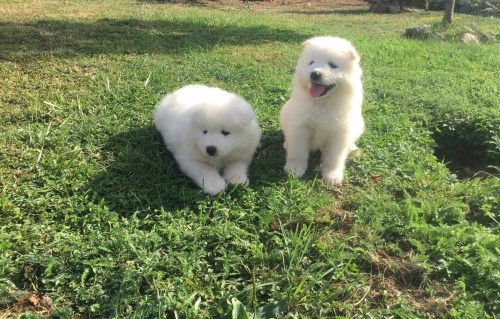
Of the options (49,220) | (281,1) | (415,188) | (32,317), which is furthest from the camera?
(281,1)

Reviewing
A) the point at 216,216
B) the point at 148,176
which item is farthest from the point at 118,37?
the point at 216,216

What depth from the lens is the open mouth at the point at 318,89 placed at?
3203 mm

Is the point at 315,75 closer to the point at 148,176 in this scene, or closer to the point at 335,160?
the point at 335,160

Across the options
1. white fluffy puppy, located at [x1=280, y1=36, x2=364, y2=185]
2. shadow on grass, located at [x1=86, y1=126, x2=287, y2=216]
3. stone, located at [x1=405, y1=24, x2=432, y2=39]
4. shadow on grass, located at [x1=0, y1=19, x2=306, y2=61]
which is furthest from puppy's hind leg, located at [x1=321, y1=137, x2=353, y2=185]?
stone, located at [x1=405, y1=24, x2=432, y2=39]

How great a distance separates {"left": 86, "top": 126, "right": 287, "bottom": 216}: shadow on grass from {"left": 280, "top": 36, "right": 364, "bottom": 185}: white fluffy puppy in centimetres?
30

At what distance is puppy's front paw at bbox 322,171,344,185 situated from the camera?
10.8ft

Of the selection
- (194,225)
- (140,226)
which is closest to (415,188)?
(194,225)

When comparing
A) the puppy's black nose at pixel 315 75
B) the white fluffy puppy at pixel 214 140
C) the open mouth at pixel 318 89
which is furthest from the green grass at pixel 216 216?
the puppy's black nose at pixel 315 75

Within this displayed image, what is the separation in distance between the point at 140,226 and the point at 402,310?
1714 millimetres

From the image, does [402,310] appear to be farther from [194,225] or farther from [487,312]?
[194,225]

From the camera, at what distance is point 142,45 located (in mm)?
6188

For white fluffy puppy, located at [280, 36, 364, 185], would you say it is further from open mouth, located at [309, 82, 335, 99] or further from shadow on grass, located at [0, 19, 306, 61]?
shadow on grass, located at [0, 19, 306, 61]

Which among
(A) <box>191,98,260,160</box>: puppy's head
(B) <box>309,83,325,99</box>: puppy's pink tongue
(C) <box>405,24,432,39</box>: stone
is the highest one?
(C) <box>405,24,432,39</box>: stone

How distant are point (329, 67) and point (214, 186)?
53.2 inches
